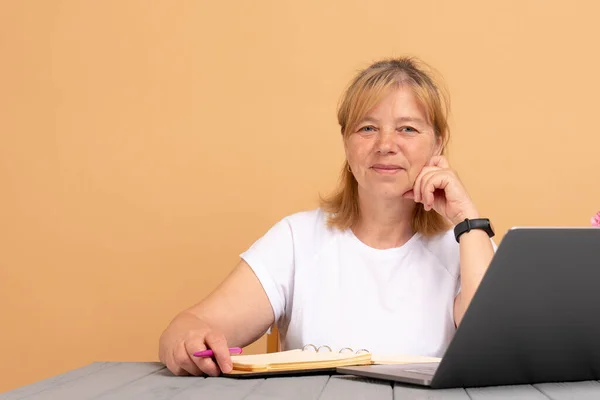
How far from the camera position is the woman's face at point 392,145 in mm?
1790

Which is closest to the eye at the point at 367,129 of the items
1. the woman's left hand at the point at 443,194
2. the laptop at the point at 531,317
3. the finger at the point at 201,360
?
the woman's left hand at the point at 443,194

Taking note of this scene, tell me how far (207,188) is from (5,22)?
93 centimetres

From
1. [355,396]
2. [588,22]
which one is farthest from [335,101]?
[355,396]

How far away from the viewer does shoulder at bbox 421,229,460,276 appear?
1805mm

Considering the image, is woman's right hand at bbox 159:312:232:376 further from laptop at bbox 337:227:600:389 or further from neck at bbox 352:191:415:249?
neck at bbox 352:191:415:249

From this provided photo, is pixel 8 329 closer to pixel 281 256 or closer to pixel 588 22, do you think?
pixel 281 256

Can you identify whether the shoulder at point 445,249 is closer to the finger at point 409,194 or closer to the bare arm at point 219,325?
the finger at point 409,194

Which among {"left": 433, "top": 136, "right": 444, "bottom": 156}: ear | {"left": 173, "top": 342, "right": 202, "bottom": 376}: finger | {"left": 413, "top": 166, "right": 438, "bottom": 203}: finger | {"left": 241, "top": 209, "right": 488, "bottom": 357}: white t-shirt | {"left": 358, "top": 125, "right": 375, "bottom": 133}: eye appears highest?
{"left": 358, "top": 125, "right": 375, "bottom": 133}: eye

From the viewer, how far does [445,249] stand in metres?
1.85

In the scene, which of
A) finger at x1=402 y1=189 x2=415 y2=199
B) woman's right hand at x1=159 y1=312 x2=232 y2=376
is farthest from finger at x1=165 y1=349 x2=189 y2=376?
A: finger at x1=402 y1=189 x2=415 y2=199

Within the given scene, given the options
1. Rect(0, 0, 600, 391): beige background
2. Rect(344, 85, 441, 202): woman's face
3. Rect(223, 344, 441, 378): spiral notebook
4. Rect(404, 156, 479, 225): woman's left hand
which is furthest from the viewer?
Rect(0, 0, 600, 391): beige background

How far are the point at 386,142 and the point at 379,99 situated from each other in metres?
0.11

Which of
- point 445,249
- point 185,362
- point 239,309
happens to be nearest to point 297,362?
point 185,362

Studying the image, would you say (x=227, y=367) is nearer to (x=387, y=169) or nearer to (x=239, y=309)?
(x=239, y=309)
